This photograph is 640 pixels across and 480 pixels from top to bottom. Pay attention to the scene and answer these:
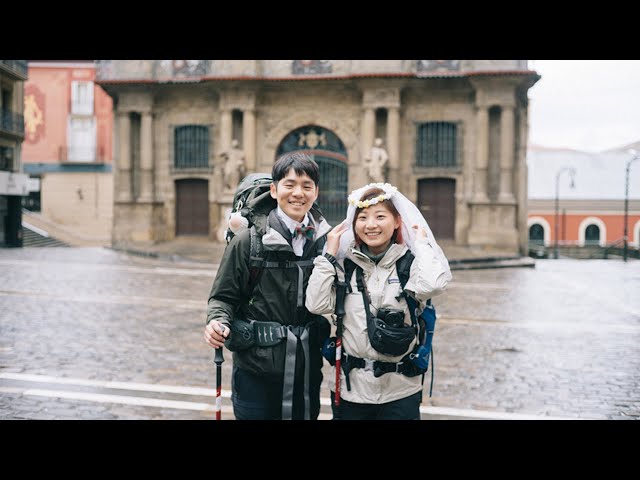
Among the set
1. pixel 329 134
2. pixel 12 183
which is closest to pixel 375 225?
pixel 329 134

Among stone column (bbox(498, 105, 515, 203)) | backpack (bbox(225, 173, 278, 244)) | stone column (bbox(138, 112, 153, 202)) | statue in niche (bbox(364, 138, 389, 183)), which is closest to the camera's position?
backpack (bbox(225, 173, 278, 244))

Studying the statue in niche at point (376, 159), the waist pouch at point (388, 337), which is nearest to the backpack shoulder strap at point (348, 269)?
the waist pouch at point (388, 337)

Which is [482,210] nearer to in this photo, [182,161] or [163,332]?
[182,161]

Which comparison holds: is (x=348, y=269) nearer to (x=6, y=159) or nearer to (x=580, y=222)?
(x=6, y=159)

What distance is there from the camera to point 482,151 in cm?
2570

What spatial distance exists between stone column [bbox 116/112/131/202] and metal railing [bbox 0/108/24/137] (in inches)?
286

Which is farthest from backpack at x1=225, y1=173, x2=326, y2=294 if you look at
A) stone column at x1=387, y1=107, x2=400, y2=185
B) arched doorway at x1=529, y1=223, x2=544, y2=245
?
arched doorway at x1=529, y1=223, x2=544, y2=245

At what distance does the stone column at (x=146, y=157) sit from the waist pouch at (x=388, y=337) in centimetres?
2664

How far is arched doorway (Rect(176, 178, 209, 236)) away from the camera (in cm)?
2908

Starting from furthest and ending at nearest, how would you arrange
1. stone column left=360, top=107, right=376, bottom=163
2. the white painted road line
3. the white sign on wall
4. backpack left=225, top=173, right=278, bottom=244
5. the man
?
1. the white sign on wall
2. stone column left=360, top=107, right=376, bottom=163
3. the white painted road line
4. backpack left=225, top=173, right=278, bottom=244
5. the man

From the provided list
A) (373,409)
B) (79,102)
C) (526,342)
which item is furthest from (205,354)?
(79,102)

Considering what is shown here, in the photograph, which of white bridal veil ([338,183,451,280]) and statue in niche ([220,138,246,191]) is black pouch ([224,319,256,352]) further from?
statue in niche ([220,138,246,191])

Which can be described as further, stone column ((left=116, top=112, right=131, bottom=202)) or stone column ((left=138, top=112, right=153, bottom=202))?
stone column ((left=116, top=112, right=131, bottom=202))
